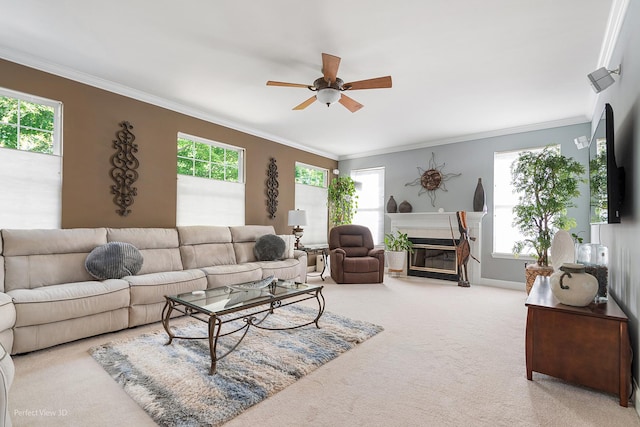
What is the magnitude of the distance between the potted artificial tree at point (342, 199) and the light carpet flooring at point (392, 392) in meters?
3.99

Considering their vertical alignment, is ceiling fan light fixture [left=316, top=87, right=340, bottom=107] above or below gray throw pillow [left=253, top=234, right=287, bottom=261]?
above

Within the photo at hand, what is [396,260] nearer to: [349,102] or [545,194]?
[545,194]

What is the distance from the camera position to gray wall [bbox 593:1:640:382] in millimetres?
1892

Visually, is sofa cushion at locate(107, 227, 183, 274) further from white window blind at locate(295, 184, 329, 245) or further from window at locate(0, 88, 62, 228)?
white window blind at locate(295, 184, 329, 245)

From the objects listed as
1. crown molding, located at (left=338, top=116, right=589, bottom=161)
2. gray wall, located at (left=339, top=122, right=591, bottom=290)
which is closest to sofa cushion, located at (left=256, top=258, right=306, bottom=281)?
gray wall, located at (left=339, top=122, right=591, bottom=290)

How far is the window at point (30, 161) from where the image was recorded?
305 centimetres

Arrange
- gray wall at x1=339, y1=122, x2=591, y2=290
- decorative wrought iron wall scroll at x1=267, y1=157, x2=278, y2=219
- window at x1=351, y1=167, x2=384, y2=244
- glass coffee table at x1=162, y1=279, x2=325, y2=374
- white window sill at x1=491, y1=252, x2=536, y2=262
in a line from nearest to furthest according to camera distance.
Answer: glass coffee table at x1=162, y1=279, x2=325, y2=374
gray wall at x1=339, y1=122, x2=591, y2=290
white window sill at x1=491, y1=252, x2=536, y2=262
decorative wrought iron wall scroll at x1=267, y1=157, x2=278, y2=219
window at x1=351, y1=167, x2=384, y2=244

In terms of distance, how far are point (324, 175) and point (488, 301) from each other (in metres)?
4.27

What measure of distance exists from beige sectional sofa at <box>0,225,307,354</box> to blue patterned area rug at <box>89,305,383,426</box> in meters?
0.32

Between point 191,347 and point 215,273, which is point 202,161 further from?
point 191,347

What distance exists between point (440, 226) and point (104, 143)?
5411 mm

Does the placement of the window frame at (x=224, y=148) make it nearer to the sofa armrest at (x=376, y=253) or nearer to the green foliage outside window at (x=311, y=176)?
the green foliage outside window at (x=311, y=176)

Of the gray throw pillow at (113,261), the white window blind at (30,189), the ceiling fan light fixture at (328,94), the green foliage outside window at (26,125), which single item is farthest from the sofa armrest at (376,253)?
the green foliage outside window at (26,125)

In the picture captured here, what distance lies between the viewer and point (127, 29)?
265 centimetres
